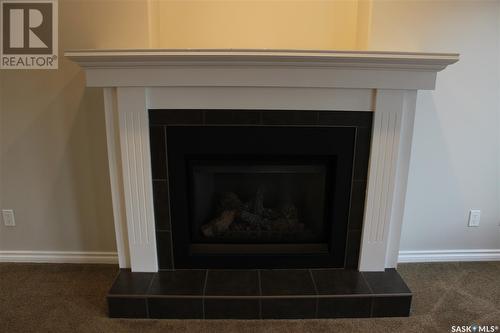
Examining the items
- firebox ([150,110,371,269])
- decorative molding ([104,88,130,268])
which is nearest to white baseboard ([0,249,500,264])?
decorative molding ([104,88,130,268])

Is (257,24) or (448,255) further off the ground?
(257,24)

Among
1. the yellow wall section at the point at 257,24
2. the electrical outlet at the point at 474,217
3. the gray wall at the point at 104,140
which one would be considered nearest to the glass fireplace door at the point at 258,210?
the gray wall at the point at 104,140

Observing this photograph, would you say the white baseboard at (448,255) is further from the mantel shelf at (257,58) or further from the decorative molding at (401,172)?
the mantel shelf at (257,58)

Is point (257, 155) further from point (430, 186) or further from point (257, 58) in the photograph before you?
point (430, 186)

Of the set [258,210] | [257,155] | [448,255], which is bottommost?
[448,255]

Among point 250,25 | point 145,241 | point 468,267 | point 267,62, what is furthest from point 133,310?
point 468,267

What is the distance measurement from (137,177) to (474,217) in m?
2.15

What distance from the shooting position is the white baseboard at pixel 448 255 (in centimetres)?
229

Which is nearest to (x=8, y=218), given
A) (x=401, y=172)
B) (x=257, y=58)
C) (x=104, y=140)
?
(x=104, y=140)

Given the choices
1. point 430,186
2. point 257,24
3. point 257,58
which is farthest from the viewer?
point 430,186

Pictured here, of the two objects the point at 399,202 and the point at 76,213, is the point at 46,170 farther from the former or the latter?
the point at 399,202

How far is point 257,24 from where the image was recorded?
2045 mm

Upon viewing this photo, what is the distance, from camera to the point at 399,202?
6.21 ft

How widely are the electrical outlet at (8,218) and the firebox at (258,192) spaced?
3.48 ft
